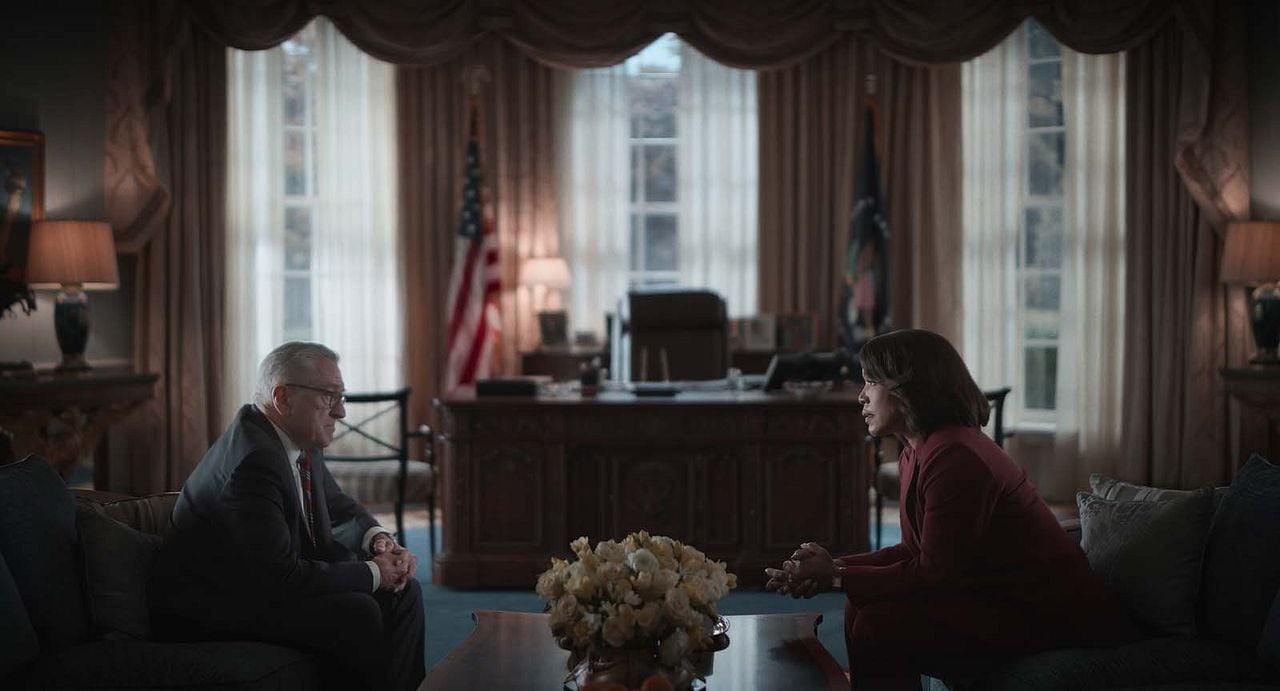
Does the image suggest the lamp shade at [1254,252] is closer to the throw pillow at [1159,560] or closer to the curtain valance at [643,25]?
the curtain valance at [643,25]

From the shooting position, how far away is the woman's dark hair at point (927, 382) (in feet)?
9.13

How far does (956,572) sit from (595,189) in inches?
212

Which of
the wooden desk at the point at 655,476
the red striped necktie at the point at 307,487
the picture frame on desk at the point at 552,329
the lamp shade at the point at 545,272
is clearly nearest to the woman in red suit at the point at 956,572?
the red striped necktie at the point at 307,487

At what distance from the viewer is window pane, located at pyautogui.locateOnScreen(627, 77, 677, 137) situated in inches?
307

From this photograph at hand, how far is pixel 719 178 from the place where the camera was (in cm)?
773

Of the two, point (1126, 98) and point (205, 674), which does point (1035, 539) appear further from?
point (1126, 98)

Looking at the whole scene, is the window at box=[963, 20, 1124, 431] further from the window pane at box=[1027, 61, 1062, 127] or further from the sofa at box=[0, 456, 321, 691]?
the sofa at box=[0, 456, 321, 691]

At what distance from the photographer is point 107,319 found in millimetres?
6883

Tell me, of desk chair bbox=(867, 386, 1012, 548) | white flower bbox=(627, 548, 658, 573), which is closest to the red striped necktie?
white flower bbox=(627, 548, 658, 573)

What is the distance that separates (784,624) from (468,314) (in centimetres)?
453

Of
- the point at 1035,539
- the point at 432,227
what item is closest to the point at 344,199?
the point at 432,227

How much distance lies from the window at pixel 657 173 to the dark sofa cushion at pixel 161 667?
5084mm

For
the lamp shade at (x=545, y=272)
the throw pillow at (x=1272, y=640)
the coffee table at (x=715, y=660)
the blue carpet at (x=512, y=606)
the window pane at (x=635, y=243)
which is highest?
the window pane at (x=635, y=243)

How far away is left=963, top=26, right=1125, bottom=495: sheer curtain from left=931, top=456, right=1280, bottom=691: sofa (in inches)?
178
